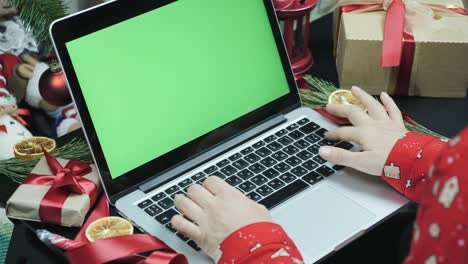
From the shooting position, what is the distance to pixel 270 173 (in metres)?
0.94

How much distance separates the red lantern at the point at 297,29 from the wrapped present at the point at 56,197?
0.48 metres

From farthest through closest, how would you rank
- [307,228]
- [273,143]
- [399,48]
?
[399,48] < [273,143] < [307,228]

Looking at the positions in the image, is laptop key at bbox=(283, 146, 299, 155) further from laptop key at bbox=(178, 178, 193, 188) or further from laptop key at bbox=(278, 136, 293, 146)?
laptop key at bbox=(178, 178, 193, 188)

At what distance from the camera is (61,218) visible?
0.86m

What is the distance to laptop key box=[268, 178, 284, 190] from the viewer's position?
914 mm

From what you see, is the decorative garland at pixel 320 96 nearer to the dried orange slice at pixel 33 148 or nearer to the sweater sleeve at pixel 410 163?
the sweater sleeve at pixel 410 163

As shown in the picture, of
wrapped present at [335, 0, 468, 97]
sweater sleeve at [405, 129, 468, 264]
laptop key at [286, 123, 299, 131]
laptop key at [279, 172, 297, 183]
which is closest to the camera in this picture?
sweater sleeve at [405, 129, 468, 264]

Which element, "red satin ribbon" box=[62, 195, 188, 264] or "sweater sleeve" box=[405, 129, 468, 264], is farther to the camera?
"red satin ribbon" box=[62, 195, 188, 264]

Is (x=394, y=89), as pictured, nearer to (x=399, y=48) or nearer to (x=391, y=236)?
(x=399, y=48)

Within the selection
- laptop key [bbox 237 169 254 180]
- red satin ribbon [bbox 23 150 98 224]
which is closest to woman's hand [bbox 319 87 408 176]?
laptop key [bbox 237 169 254 180]

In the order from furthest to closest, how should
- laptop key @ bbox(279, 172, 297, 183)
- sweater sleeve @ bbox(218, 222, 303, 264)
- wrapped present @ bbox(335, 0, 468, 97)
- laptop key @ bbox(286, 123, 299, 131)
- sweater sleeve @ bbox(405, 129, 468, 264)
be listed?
1. wrapped present @ bbox(335, 0, 468, 97)
2. laptop key @ bbox(286, 123, 299, 131)
3. laptop key @ bbox(279, 172, 297, 183)
4. sweater sleeve @ bbox(218, 222, 303, 264)
5. sweater sleeve @ bbox(405, 129, 468, 264)

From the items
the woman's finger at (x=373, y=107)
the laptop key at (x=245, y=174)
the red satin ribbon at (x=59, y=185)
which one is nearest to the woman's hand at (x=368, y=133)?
the woman's finger at (x=373, y=107)

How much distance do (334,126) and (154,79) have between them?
30 cm

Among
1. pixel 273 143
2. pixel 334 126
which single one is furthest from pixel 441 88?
pixel 273 143
